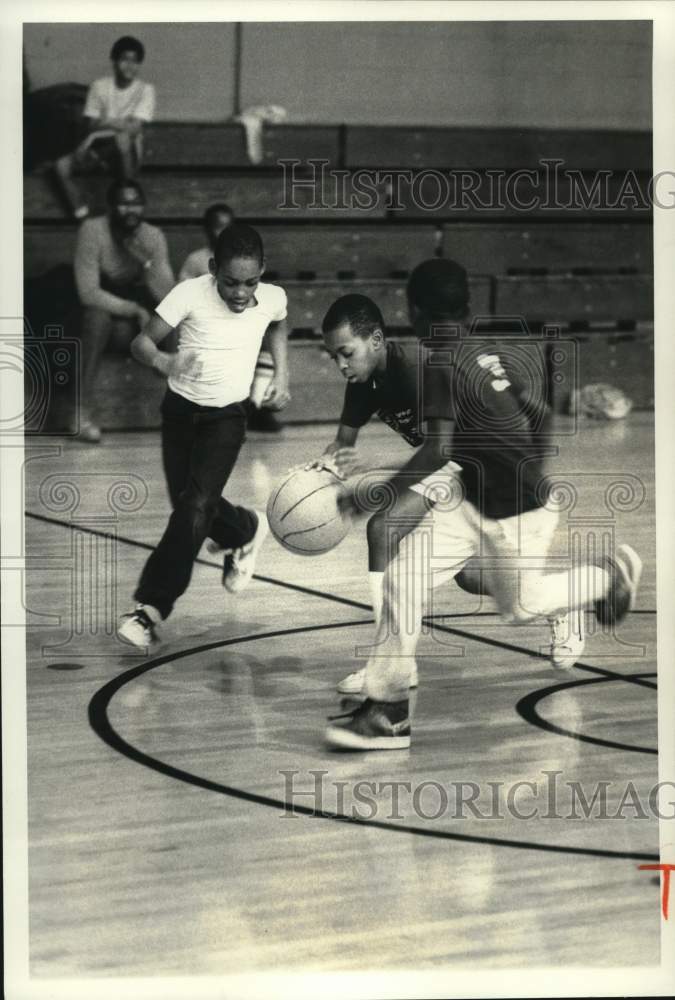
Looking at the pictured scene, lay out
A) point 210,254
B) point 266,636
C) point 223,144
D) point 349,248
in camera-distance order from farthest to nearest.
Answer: point 349,248 → point 223,144 → point 210,254 → point 266,636

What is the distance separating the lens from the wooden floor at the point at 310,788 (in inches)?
104

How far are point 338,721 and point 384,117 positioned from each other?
18.8ft

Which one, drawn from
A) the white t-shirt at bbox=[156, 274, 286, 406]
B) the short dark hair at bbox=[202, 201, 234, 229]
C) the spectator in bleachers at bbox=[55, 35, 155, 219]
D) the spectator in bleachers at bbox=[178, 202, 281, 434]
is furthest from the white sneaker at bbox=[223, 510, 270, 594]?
the short dark hair at bbox=[202, 201, 234, 229]

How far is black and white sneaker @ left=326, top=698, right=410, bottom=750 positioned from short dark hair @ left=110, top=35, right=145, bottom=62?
241cm

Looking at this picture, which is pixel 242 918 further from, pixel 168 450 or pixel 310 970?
pixel 168 450

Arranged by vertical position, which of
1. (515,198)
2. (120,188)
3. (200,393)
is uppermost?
(515,198)

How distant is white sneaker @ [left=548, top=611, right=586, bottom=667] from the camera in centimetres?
396

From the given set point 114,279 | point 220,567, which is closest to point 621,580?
point 220,567

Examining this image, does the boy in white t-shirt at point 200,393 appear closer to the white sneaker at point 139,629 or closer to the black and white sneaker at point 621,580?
the white sneaker at point 139,629

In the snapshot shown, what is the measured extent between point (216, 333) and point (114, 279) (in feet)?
11.0

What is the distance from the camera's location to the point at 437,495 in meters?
3.55

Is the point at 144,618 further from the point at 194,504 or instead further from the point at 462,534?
the point at 462,534

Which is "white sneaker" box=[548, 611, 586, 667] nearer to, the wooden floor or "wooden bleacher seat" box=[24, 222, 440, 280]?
the wooden floor

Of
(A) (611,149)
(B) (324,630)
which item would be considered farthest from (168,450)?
(A) (611,149)
